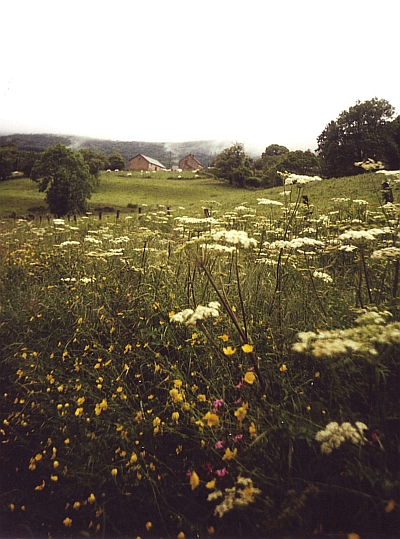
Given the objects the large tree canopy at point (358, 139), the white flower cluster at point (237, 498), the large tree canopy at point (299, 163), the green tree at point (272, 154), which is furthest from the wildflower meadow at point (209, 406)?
the green tree at point (272, 154)

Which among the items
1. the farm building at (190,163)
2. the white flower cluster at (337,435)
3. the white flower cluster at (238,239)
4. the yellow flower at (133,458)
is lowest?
the yellow flower at (133,458)

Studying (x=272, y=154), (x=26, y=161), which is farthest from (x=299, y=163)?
(x=26, y=161)

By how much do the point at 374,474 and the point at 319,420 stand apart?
0.35m

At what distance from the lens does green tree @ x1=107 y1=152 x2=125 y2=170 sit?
6.17m

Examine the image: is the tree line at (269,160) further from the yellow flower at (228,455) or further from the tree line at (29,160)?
the yellow flower at (228,455)

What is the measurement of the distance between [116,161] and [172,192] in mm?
1479

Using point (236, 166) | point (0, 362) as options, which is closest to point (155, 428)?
point (0, 362)

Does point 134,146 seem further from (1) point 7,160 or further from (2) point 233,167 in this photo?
(1) point 7,160

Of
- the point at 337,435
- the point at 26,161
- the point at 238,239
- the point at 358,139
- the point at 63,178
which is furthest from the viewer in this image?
the point at 63,178

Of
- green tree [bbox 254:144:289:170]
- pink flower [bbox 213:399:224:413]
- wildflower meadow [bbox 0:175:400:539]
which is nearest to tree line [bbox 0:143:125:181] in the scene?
wildflower meadow [bbox 0:175:400:539]

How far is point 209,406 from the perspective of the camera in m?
2.11

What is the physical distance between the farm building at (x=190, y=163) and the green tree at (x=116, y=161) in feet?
4.59

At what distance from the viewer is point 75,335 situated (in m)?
2.96

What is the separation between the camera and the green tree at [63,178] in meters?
6.29
